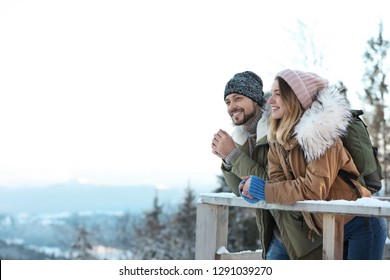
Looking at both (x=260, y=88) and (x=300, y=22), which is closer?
(x=260, y=88)

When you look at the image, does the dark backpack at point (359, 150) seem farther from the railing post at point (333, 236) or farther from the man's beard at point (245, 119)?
the man's beard at point (245, 119)

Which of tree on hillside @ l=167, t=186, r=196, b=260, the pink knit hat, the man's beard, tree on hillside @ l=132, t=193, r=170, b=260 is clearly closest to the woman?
the pink knit hat

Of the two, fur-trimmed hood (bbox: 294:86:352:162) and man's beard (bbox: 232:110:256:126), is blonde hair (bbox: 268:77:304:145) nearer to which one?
fur-trimmed hood (bbox: 294:86:352:162)

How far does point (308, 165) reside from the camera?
2.86 meters

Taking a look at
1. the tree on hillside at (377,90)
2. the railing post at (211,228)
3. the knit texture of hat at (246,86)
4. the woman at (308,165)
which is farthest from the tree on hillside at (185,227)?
the woman at (308,165)

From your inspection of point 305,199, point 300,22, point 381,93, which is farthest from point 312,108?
point 381,93

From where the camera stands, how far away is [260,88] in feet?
12.3

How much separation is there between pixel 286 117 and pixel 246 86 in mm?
657

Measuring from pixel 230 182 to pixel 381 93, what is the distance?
12.5 metres

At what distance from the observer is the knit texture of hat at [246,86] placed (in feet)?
12.0
